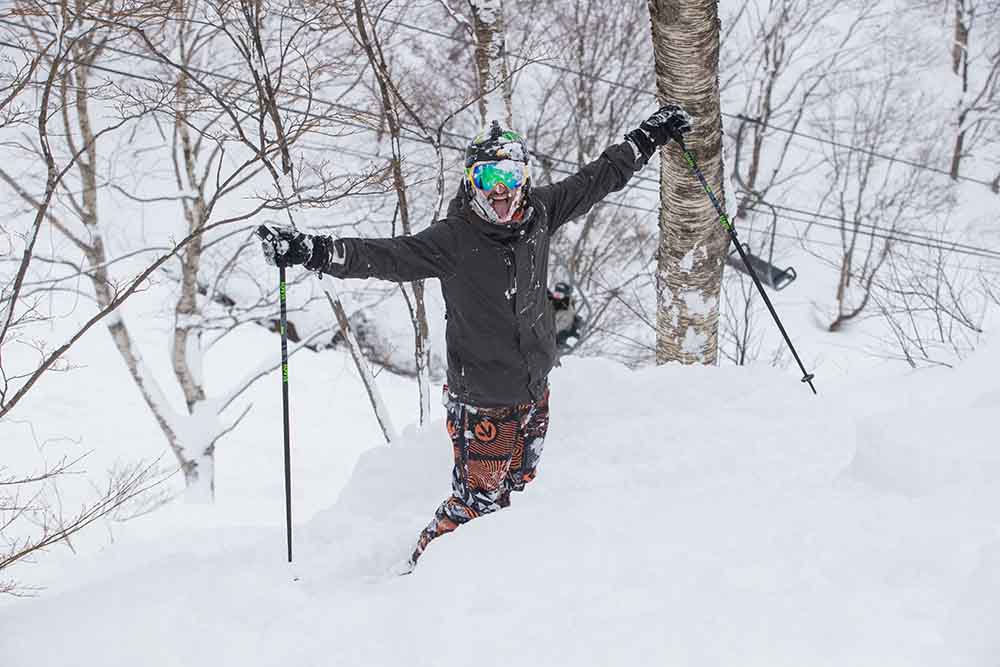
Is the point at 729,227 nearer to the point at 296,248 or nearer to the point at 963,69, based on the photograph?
the point at 296,248

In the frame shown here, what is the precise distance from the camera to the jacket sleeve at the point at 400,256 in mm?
2873

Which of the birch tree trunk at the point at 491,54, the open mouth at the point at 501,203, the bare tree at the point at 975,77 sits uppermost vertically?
the bare tree at the point at 975,77

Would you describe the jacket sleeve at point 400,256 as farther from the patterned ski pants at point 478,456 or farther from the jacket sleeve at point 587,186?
the patterned ski pants at point 478,456

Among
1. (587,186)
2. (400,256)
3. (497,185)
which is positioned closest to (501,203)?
(497,185)

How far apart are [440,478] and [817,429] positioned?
2071 millimetres

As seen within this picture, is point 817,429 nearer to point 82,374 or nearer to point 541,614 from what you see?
point 541,614

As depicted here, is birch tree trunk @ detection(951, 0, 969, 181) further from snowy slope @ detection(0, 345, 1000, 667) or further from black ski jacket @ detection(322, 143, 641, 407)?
black ski jacket @ detection(322, 143, 641, 407)

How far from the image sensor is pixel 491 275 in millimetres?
3178

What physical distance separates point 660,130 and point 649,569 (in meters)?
2.25

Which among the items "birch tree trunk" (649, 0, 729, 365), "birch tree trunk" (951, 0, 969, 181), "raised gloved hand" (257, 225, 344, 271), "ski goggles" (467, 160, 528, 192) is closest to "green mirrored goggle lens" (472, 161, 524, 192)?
"ski goggles" (467, 160, 528, 192)

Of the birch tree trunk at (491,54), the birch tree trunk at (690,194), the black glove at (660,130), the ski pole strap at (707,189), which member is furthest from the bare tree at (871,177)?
the black glove at (660,130)

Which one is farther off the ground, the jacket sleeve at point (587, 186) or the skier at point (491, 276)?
the jacket sleeve at point (587, 186)

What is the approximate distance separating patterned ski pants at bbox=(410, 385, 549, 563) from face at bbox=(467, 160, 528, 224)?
36.5 inches

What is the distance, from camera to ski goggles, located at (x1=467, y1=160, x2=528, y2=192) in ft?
10.1
